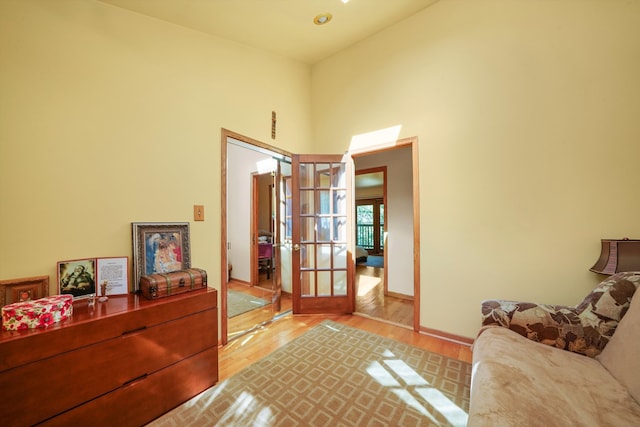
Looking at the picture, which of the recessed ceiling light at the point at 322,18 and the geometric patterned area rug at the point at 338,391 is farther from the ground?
the recessed ceiling light at the point at 322,18

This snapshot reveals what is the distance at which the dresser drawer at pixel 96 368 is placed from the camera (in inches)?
41.9

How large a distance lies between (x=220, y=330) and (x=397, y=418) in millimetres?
1657

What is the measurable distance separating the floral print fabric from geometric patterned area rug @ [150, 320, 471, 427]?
2.06 ft

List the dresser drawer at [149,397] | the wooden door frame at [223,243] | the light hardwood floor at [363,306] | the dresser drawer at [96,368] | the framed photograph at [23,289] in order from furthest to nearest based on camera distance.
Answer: the light hardwood floor at [363,306] < the wooden door frame at [223,243] < the framed photograph at [23,289] < the dresser drawer at [149,397] < the dresser drawer at [96,368]

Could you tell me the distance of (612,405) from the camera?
39.8 inches

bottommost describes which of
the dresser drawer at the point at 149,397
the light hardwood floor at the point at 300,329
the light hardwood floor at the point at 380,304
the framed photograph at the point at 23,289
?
the light hardwood floor at the point at 380,304

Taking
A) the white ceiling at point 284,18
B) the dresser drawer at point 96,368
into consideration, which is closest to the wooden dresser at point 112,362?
the dresser drawer at point 96,368

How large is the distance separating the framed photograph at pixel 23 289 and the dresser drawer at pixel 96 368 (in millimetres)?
532

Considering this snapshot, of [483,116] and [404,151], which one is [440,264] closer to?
[483,116]

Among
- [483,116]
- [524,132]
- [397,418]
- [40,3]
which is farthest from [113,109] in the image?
[524,132]

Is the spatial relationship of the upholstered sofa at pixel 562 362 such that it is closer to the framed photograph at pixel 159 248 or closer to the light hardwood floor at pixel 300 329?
the light hardwood floor at pixel 300 329

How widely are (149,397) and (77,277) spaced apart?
879 millimetres

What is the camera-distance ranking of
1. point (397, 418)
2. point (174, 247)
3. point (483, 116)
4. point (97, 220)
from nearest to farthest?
point (397, 418) < point (97, 220) < point (174, 247) < point (483, 116)

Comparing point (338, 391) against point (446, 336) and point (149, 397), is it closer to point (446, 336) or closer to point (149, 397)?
point (149, 397)
